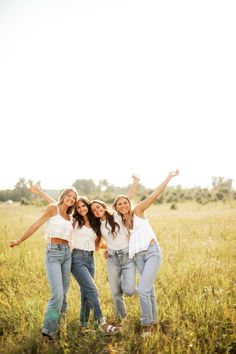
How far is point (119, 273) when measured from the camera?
4.81 m

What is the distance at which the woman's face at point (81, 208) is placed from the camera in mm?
4867

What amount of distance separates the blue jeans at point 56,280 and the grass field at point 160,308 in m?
0.20

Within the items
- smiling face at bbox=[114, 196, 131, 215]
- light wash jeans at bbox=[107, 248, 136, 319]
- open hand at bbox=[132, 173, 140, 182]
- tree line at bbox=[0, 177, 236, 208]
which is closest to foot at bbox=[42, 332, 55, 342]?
light wash jeans at bbox=[107, 248, 136, 319]

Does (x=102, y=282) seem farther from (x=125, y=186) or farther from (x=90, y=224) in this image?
(x=125, y=186)

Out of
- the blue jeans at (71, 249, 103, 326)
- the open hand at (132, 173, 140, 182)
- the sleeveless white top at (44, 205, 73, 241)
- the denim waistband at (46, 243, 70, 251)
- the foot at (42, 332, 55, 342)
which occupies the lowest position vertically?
the foot at (42, 332, 55, 342)

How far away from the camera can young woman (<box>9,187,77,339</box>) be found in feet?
14.1

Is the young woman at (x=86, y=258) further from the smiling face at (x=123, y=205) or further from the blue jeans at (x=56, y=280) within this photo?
the smiling face at (x=123, y=205)

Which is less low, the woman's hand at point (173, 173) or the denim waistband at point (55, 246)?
the woman's hand at point (173, 173)

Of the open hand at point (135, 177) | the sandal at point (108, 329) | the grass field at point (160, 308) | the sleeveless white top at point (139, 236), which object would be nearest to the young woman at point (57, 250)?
the grass field at point (160, 308)

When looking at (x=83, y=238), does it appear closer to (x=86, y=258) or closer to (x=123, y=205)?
(x=86, y=258)

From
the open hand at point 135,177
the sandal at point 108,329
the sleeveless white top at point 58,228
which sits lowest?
the sandal at point 108,329

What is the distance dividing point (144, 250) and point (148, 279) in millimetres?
406

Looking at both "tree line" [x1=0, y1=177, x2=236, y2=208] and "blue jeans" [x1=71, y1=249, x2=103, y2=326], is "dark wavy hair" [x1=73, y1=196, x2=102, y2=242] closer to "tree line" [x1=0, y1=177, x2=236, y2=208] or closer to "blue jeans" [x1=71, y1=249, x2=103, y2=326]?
"blue jeans" [x1=71, y1=249, x2=103, y2=326]

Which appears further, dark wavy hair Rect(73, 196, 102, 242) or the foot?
dark wavy hair Rect(73, 196, 102, 242)
